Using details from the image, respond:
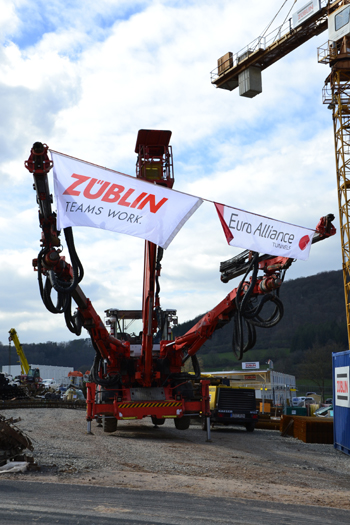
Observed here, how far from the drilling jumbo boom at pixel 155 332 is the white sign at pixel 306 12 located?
29.0 meters

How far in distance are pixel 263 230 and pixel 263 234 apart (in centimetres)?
9

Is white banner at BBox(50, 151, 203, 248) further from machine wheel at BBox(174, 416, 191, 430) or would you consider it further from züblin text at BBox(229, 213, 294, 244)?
machine wheel at BBox(174, 416, 191, 430)

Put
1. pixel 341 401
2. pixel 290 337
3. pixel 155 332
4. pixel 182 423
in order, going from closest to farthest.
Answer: pixel 341 401 < pixel 155 332 < pixel 182 423 < pixel 290 337

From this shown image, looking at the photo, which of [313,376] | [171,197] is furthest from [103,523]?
[313,376]

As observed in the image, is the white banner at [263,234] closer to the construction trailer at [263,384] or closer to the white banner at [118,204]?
the white banner at [118,204]

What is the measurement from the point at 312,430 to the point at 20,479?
11.4 meters

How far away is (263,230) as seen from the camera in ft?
39.6

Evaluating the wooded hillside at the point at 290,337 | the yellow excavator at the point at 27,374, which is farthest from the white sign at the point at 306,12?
the wooded hillside at the point at 290,337

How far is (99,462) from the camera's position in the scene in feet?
34.7

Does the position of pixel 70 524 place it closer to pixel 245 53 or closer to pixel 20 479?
pixel 20 479

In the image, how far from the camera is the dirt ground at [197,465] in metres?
8.48

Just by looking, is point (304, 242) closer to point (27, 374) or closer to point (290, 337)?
point (27, 374)

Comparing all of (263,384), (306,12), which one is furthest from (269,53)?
(263,384)

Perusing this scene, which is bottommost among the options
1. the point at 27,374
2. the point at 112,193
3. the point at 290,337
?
the point at 27,374
